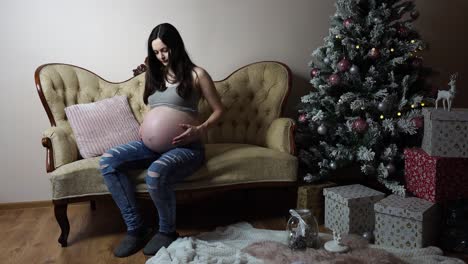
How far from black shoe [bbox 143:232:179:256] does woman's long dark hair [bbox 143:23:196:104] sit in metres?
0.72

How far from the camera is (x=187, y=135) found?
7.36ft

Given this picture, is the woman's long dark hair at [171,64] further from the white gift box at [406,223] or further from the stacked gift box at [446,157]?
the stacked gift box at [446,157]

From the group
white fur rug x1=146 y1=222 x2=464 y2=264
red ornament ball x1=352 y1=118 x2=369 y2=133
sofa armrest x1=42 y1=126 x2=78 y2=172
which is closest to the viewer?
white fur rug x1=146 y1=222 x2=464 y2=264

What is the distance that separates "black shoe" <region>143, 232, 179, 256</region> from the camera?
7.07ft

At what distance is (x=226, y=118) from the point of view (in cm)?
298

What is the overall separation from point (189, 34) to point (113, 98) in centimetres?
→ 70

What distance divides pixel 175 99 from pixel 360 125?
1047 mm

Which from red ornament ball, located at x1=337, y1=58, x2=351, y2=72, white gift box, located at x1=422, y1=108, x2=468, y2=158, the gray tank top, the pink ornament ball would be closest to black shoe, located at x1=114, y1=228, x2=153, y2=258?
the gray tank top

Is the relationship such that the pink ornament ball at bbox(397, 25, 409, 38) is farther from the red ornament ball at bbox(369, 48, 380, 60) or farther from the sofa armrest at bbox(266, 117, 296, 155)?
the sofa armrest at bbox(266, 117, 296, 155)

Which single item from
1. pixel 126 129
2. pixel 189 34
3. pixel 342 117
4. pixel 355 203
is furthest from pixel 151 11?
pixel 355 203

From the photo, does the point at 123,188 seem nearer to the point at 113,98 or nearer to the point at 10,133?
the point at 113,98

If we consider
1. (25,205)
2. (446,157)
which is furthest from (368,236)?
(25,205)

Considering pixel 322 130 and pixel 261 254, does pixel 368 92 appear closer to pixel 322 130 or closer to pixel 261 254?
pixel 322 130

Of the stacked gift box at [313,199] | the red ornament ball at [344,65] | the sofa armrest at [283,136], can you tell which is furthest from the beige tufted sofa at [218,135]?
the red ornament ball at [344,65]
